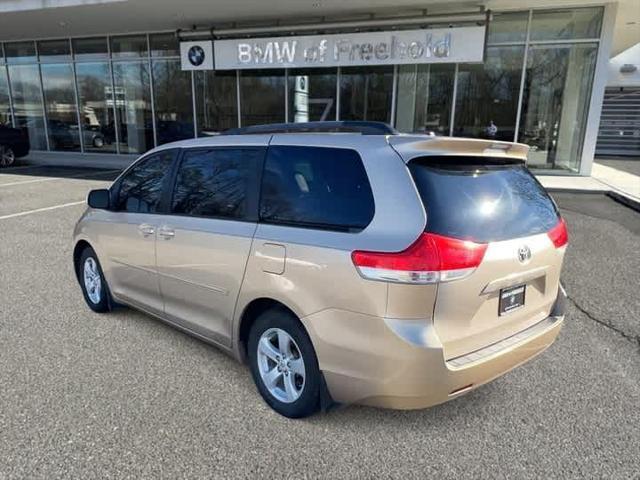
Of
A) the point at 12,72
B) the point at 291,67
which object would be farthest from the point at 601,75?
the point at 12,72

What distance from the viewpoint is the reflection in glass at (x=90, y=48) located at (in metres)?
16.5

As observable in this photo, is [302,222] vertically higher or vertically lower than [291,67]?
lower

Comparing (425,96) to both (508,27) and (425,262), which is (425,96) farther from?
(425,262)

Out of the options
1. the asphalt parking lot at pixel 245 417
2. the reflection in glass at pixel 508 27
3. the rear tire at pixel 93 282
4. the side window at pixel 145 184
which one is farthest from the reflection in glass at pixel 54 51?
the side window at pixel 145 184

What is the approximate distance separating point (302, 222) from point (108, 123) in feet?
57.4

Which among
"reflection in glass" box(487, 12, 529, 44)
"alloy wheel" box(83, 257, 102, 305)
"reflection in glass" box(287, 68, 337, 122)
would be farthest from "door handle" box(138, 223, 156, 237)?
"reflection in glass" box(487, 12, 529, 44)

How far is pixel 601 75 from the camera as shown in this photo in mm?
11484

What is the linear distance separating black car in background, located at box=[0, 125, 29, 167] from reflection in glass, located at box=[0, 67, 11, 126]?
4.24 meters

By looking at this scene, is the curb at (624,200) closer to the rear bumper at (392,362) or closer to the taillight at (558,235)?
the taillight at (558,235)

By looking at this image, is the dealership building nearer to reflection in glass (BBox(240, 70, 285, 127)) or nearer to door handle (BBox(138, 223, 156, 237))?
reflection in glass (BBox(240, 70, 285, 127))

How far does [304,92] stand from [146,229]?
11.7 m

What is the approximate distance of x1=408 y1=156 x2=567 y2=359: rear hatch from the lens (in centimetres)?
218

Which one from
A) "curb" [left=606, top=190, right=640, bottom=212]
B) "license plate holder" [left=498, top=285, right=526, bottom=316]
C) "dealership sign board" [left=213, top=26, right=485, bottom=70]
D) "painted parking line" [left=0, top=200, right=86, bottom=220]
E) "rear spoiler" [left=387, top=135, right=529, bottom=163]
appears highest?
"dealership sign board" [left=213, top=26, right=485, bottom=70]

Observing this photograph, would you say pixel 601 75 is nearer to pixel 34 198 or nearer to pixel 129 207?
pixel 129 207
